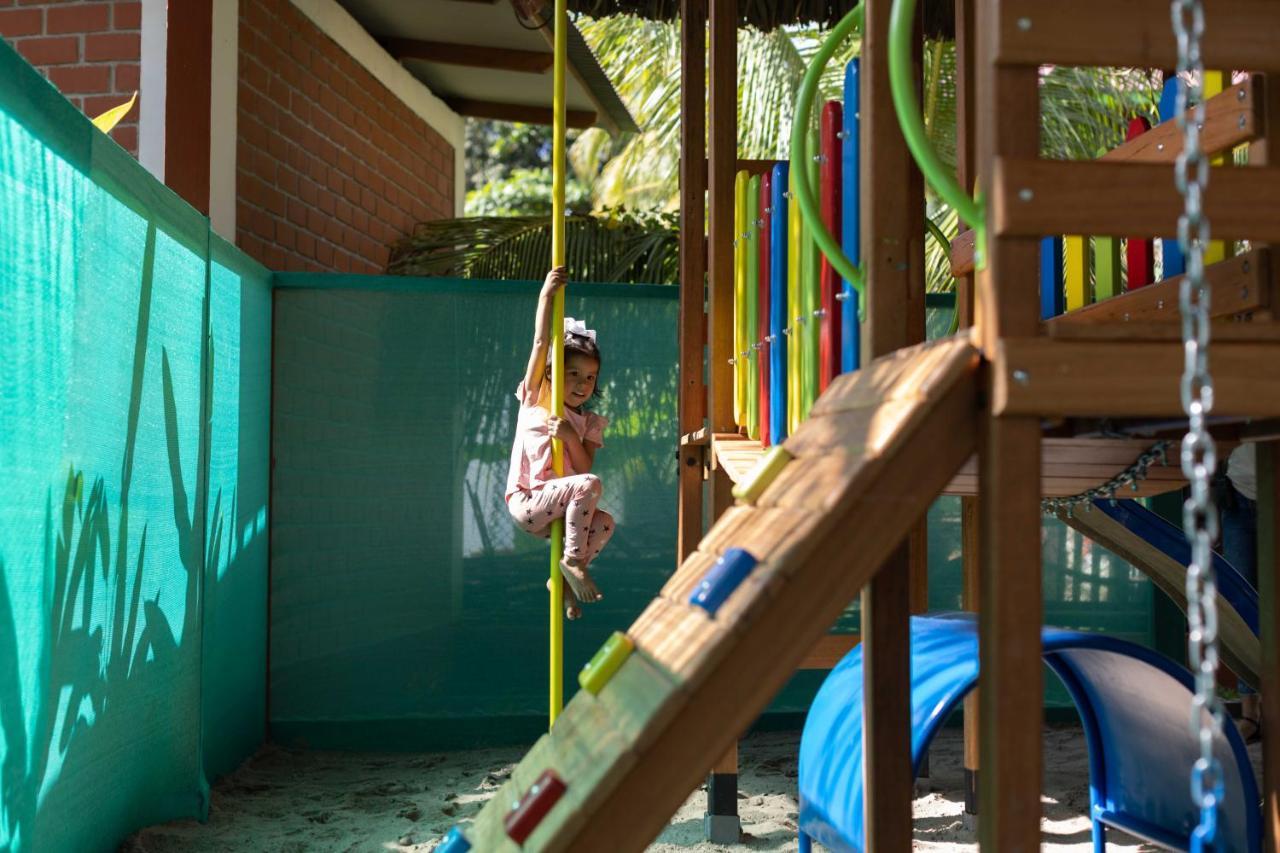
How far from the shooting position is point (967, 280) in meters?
4.40

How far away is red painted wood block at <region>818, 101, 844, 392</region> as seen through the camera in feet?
11.5

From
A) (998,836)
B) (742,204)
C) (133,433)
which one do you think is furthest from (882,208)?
(133,433)

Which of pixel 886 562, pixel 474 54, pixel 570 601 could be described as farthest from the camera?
pixel 474 54

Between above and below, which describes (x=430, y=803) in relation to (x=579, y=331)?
below

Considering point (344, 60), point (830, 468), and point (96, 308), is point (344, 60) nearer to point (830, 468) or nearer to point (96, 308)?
point (96, 308)

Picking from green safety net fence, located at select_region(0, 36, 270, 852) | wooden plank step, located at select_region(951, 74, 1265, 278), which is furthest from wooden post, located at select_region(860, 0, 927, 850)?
green safety net fence, located at select_region(0, 36, 270, 852)

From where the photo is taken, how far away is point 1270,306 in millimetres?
2656

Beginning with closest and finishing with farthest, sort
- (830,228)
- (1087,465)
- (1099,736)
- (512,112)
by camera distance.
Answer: (1087,465) → (830,228) → (1099,736) → (512,112)

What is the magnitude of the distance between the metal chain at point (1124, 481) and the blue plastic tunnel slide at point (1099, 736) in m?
0.34

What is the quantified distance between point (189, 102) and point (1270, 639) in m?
4.71

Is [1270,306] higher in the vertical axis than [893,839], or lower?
higher

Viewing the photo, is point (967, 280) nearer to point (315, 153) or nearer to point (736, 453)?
point (736, 453)

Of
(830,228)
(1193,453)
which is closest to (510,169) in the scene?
(830,228)

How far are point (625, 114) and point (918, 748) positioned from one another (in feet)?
22.4
